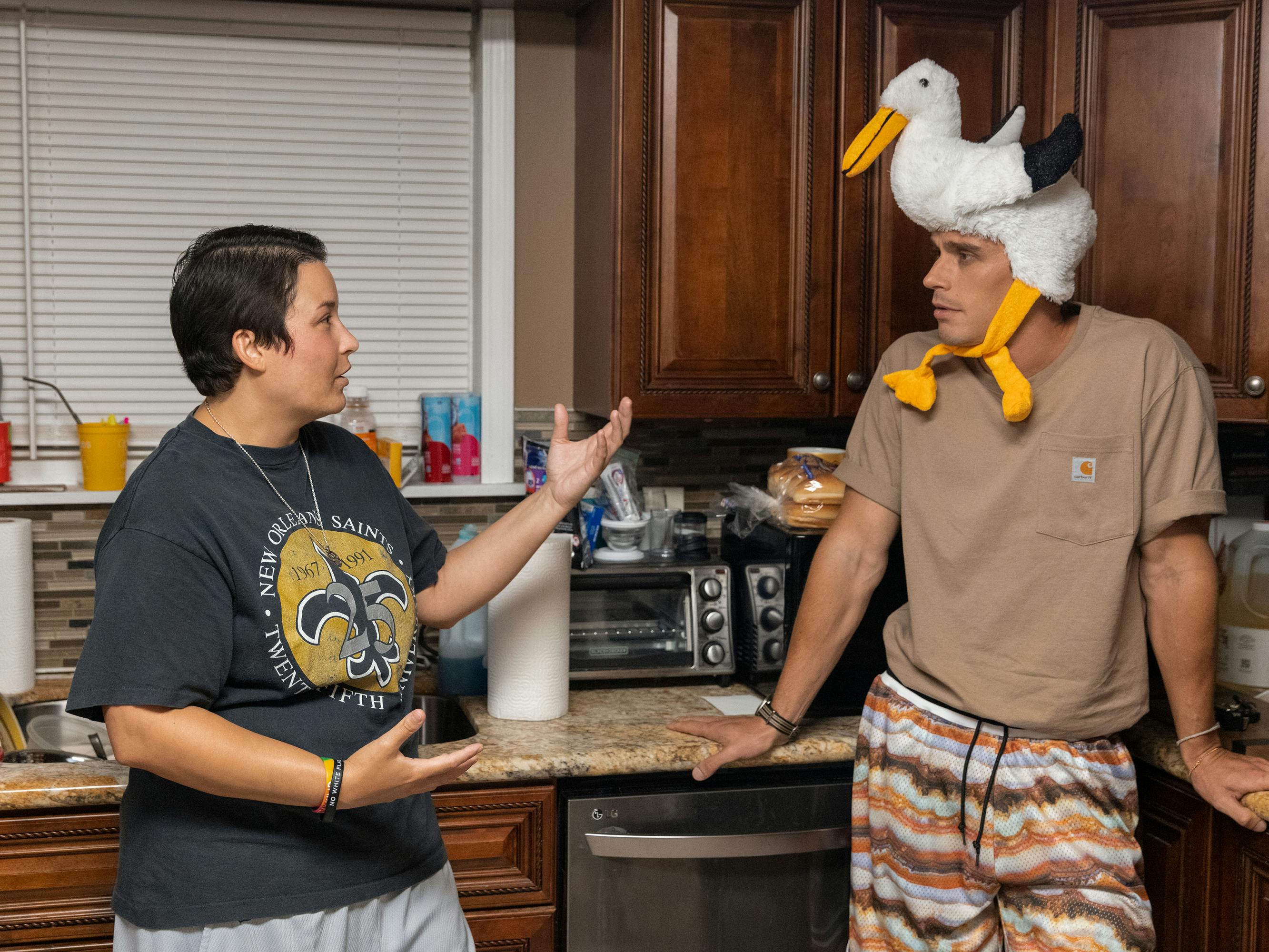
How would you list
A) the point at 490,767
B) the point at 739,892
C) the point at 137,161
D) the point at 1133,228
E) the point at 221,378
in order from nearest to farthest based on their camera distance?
the point at 221,378 → the point at 490,767 → the point at 739,892 → the point at 1133,228 → the point at 137,161

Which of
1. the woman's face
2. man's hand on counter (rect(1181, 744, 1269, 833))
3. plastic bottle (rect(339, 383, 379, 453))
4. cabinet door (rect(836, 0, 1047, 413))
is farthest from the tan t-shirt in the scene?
plastic bottle (rect(339, 383, 379, 453))

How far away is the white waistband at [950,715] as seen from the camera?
1645mm

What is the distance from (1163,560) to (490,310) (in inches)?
56.2

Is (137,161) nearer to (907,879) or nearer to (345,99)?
(345,99)

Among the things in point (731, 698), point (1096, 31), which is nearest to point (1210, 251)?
point (1096, 31)

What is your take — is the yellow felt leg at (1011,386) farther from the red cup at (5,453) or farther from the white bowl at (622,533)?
the red cup at (5,453)

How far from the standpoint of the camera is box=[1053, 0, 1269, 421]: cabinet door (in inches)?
77.7

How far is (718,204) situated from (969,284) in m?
0.65

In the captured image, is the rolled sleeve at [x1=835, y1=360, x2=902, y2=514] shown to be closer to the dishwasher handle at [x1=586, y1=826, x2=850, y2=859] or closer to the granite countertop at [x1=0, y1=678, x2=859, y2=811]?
the granite countertop at [x1=0, y1=678, x2=859, y2=811]

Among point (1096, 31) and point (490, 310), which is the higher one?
point (1096, 31)

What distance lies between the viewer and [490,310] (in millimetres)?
2492

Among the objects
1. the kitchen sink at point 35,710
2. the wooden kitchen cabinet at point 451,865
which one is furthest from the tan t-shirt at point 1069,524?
the kitchen sink at point 35,710

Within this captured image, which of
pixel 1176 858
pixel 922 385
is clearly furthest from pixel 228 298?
pixel 1176 858

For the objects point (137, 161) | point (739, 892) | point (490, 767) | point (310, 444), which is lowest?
point (739, 892)
